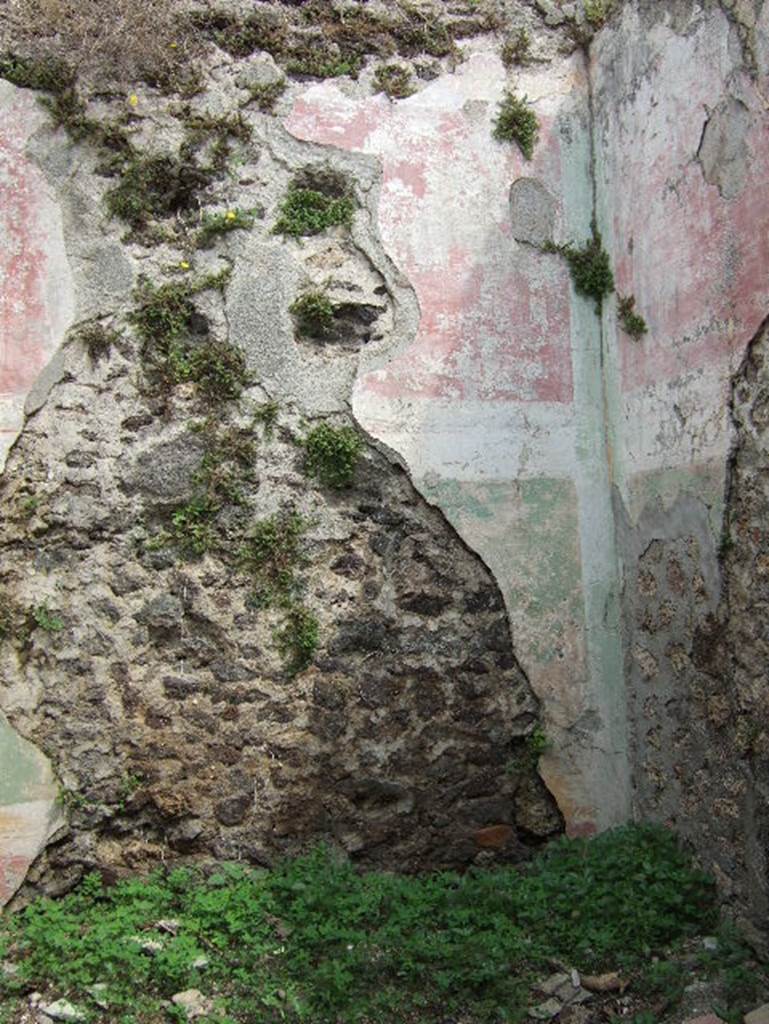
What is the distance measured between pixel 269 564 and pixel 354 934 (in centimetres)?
146

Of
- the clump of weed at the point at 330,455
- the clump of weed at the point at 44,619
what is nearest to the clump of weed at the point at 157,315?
the clump of weed at the point at 330,455

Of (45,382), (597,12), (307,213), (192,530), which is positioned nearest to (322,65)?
(307,213)

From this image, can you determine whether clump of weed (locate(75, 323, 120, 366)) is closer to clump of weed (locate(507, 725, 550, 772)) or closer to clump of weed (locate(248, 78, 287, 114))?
clump of weed (locate(248, 78, 287, 114))

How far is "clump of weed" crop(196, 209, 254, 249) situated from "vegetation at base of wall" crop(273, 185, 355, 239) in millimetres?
159

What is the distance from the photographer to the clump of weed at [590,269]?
457 cm

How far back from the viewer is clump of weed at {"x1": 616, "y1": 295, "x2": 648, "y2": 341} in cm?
430

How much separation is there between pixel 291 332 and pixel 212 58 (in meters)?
1.26

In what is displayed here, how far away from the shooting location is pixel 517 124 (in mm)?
4594

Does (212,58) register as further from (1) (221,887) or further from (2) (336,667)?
(1) (221,887)

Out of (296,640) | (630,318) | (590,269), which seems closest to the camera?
(296,640)

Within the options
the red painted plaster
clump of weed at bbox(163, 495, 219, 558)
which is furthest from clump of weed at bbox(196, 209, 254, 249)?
clump of weed at bbox(163, 495, 219, 558)

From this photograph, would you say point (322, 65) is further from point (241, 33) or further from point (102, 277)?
point (102, 277)

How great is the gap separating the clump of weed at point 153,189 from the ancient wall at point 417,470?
0.22 feet

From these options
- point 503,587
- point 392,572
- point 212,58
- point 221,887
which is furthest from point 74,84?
point 221,887
